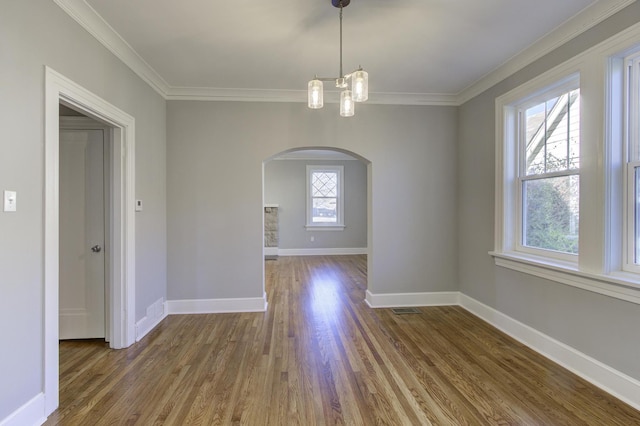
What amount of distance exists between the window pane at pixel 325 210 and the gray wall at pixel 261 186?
421 centimetres

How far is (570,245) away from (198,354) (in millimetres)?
3276

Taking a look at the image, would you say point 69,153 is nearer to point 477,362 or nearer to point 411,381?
point 411,381

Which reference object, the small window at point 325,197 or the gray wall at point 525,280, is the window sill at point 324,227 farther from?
the gray wall at point 525,280

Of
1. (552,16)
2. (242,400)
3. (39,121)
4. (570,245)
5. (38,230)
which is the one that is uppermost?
(552,16)

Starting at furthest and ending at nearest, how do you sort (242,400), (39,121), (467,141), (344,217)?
(344,217) → (467,141) → (242,400) → (39,121)


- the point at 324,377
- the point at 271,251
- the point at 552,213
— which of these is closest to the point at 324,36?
the point at 552,213

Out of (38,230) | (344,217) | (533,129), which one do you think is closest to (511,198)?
(533,129)

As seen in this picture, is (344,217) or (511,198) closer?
(511,198)

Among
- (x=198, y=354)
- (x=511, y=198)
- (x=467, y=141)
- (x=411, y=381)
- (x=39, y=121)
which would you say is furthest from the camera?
(x=467, y=141)

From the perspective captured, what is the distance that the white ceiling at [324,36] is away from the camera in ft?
6.85

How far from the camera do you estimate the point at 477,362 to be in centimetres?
242

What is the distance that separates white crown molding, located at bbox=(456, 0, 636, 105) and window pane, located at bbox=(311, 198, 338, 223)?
16.2 ft

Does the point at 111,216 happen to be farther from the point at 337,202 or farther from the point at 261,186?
the point at 337,202

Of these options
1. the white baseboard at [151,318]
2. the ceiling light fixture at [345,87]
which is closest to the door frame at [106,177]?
the white baseboard at [151,318]
